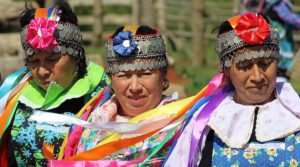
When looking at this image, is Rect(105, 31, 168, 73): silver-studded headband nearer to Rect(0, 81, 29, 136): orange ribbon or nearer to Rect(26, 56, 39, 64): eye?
Rect(26, 56, 39, 64): eye

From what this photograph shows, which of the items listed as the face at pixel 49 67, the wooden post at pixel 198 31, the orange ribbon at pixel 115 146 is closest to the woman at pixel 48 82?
the face at pixel 49 67

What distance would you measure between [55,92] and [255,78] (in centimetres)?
133

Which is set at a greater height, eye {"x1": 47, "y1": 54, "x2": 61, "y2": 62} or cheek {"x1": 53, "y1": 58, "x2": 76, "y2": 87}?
eye {"x1": 47, "y1": 54, "x2": 61, "y2": 62}

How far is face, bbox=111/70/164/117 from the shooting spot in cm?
379

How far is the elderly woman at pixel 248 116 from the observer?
3449 mm

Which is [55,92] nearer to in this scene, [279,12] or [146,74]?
[146,74]

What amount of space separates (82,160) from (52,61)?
0.64 metres

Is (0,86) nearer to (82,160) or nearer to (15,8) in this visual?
(82,160)

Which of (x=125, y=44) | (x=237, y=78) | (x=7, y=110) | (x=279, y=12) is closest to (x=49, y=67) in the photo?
(x=7, y=110)

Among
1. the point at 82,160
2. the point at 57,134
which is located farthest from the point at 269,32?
the point at 57,134

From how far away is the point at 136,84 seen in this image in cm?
377

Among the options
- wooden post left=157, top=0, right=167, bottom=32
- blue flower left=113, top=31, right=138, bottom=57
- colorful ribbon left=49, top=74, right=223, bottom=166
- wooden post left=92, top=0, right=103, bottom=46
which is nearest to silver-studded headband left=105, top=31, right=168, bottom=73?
blue flower left=113, top=31, right=138, bottom=57

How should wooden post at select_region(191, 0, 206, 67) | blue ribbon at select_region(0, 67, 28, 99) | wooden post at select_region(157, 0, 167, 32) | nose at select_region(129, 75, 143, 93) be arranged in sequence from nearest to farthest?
nose at select_region(129, 75, 143, 93)
blue ribbon at select_region(0, 67, 28, 99)
wooden post at select_region(191, 0, 206, 67)
wooden post at select_region(157, 0, 167, 32)

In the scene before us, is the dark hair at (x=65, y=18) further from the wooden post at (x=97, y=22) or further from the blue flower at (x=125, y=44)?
the wooden post at (x=97, y=22)
